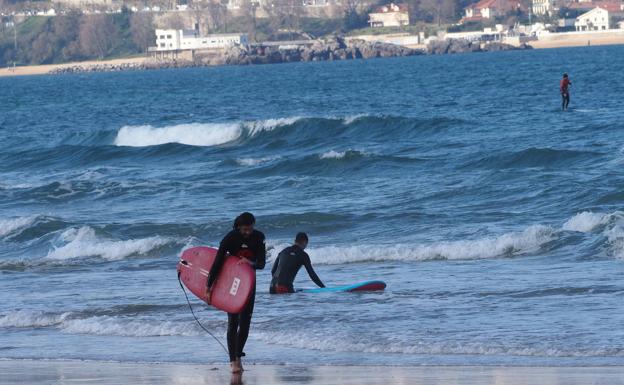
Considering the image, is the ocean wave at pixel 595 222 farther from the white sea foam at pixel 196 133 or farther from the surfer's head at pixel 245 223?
the white sea foam at pixel 196 133

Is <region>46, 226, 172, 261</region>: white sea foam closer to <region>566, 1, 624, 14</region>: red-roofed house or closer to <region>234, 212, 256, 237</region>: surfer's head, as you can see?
<region>234, 212, 256, 237</region>: surfer's head

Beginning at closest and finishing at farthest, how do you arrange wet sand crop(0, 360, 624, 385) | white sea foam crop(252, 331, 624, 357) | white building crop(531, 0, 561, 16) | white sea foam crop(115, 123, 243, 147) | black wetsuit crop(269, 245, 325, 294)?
wet sand crop(0, 360, 624, 385) < white sea foam crop(252, 331, 624, 357) < black wetsuit crop(269, 245, 325, 294) < white sea foam crop(115, 123, 243, 147) < white building crop(531, 0, 561, 16)

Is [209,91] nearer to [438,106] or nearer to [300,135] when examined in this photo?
[438,106]

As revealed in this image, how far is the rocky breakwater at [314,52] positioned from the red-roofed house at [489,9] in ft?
113

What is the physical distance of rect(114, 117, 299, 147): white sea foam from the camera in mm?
37875

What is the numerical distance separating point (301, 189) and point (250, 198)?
125 cm

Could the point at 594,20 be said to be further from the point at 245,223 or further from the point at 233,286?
the point at 245,223

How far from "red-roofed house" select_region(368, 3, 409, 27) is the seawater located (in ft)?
495

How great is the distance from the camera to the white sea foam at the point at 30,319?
38.0 ft

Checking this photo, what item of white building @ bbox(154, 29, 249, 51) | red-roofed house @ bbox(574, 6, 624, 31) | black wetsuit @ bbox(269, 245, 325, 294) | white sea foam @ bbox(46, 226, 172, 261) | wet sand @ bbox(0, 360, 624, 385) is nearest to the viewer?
wet sand @ bbox(0, 360, 624, 385)

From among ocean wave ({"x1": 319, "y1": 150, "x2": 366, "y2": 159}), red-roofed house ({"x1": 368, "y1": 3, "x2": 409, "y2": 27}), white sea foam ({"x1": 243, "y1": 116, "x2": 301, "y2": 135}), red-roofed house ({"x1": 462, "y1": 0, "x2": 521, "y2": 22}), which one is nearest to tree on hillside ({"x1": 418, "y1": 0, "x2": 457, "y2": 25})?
red-roofed house ({"x1": 462, "y1": 0, "x2": 521, "y2": 22})

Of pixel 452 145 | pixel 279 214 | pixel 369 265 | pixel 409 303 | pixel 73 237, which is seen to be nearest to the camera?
pixel 409 303

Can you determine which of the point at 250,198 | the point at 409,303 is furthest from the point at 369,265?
the point at 250,198

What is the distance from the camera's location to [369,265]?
1488 cm
